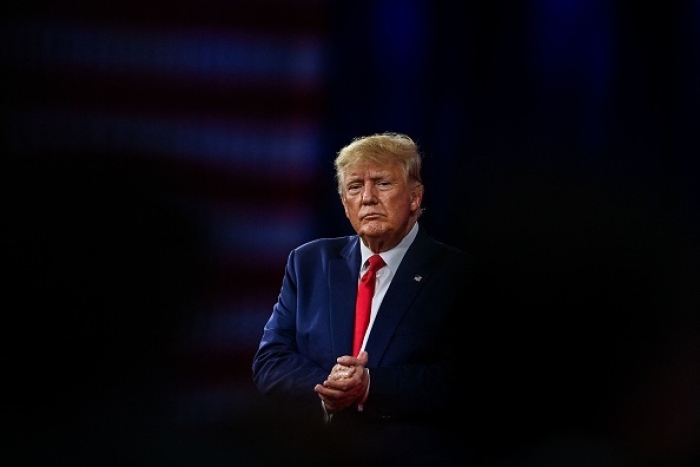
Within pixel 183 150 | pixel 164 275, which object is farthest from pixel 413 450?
pixel 183 150

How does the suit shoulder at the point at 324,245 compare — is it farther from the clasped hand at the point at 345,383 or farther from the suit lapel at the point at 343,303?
the clasped hand at the point at 345,383

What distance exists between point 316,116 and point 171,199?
0.60 m

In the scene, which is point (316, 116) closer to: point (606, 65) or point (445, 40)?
point (445, 40)

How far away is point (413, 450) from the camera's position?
2.92 metres

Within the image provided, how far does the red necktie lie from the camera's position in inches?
113

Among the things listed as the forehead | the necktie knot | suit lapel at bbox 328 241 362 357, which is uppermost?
the forehead

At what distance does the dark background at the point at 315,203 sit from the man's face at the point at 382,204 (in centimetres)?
14

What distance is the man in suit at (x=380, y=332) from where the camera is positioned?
284cm

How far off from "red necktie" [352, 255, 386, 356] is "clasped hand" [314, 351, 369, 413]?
0.28 feet

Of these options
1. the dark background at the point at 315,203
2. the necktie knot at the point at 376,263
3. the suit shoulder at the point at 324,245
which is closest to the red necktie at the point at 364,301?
the necktie knot at the point at 376,263

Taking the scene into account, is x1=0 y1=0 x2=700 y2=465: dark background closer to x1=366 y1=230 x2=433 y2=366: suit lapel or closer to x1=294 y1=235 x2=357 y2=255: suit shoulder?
x1=294 y1=235 x2=357 y2=255: suit shoulder

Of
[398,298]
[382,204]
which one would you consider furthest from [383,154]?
[398,298]

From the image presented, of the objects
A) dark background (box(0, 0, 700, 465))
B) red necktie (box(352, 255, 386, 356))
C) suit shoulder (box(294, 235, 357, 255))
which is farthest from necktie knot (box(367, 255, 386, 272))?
dark background (box(0, 0, 700, 465))

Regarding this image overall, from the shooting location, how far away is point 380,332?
2.85m
